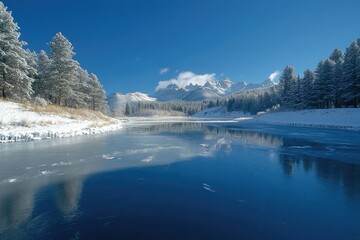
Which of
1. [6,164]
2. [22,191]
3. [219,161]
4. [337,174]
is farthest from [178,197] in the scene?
[6,164]

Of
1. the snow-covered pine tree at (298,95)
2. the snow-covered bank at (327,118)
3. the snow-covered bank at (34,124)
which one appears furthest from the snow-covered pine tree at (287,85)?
the snow-covered bank at (34,124)

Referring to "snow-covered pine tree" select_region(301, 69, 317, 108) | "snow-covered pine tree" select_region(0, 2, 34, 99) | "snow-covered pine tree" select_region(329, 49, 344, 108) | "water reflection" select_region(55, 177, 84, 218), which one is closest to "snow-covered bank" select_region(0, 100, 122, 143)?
"snow-covered pine tree" select_region(0, 2, 34, 99)

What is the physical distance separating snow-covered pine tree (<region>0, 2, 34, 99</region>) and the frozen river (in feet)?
71.4

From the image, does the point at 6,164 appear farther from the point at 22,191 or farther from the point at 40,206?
the point at 40,206

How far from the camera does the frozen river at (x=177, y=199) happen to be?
534cm

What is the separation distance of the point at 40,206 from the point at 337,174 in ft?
38.4

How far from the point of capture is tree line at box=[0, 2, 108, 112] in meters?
29.8

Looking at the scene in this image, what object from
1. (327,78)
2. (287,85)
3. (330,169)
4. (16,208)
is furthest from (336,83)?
(16,208)

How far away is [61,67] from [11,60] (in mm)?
9342

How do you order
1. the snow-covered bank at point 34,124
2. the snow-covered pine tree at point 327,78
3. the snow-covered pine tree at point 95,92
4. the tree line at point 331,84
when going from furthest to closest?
the snow-covered pine tree at point 95,92 → the snow-covered pine tree at point 327,78 → the tree line at point 331,84 → the snow-covered bank at point 34,124

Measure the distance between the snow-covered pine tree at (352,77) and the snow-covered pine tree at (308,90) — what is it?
33.3ft

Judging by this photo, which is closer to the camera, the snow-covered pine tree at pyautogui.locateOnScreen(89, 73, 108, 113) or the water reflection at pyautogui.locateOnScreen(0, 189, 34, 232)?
the water reflection at pyautogui.locateOnScreen(0, 189, 34, 232)

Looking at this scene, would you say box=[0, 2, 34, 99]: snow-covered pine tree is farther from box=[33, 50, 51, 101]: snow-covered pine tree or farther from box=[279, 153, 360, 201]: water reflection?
box=[279, 153, 360, 201]: water reflection

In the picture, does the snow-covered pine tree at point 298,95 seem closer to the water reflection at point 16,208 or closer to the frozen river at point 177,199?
the frozen river at point 177,199
